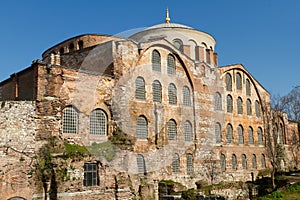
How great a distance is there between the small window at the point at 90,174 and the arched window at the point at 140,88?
5.86 meters

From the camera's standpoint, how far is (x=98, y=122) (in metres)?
18.6

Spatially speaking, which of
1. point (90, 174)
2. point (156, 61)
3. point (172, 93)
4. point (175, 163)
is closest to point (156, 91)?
point (172, 93)

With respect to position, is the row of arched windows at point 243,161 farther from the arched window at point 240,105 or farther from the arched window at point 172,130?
the arched window at point 172,130

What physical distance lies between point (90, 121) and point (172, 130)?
693 cm

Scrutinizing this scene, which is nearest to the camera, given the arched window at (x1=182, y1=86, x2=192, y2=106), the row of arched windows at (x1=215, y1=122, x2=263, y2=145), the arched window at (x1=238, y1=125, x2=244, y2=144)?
the arched window at (x1=182, y1=86, x2=192, y2=106)

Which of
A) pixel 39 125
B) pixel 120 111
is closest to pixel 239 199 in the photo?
pixel 120 111

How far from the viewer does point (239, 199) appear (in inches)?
839

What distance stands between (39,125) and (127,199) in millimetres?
6009

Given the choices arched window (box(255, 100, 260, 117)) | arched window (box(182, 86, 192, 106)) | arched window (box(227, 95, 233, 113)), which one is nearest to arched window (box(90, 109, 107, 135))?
arched window (box(182, 86, 192, 106))

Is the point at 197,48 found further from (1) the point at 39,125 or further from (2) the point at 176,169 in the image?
(1) the point at 39,125

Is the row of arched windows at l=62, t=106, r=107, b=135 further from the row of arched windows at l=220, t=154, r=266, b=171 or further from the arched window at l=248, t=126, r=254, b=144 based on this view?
the arched window at l=248, t=126, r=254, b=144

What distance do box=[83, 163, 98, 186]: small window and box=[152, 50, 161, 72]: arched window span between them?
27.9 ft

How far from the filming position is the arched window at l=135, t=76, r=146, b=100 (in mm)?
21125

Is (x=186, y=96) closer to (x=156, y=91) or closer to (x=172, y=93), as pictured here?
(x=172, y=93)
